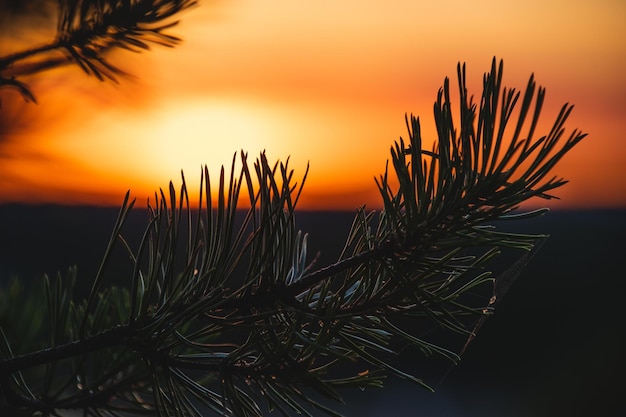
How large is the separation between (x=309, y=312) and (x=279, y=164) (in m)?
0.05

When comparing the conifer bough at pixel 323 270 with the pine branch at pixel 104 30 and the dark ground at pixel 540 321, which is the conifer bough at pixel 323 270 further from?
the dark ground at pixel 540 321

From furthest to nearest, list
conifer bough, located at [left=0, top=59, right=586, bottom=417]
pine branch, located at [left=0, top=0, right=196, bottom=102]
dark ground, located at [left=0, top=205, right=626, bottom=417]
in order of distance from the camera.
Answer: dark ground, located at [left=0, top=205, right=626, bottom=417], pine branch, located at [left=0, top=0, right=196, bottom=102], conifer bough, located at [left=0, top=59, right=586, bottom=417]

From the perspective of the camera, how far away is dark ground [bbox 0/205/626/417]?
3.52 ft

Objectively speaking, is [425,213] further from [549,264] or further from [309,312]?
[549,264]

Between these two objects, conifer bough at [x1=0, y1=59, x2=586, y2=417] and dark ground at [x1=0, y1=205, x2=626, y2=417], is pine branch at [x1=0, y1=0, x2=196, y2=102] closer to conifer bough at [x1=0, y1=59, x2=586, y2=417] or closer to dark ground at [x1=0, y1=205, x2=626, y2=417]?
conifer bough at [x1=0, y1=59, x2=586, y2=417]

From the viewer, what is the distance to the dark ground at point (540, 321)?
3.52ft

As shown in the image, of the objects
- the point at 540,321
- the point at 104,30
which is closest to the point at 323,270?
the point at 104,30

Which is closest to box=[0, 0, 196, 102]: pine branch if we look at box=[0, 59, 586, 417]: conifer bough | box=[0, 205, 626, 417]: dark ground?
box=[0, 59, 586, 417]: conifer bough

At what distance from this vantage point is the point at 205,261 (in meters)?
0.24

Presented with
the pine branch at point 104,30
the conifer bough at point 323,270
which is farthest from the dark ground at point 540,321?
the conifer bough at point 323,270

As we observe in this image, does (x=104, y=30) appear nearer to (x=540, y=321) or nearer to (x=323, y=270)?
(x=323, y=270)

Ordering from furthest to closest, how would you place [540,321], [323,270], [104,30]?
[540,321] < [104,30] < [323,270]

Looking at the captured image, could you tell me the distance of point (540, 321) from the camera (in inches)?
44.4

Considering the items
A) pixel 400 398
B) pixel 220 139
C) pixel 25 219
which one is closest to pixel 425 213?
pixel 220 139
